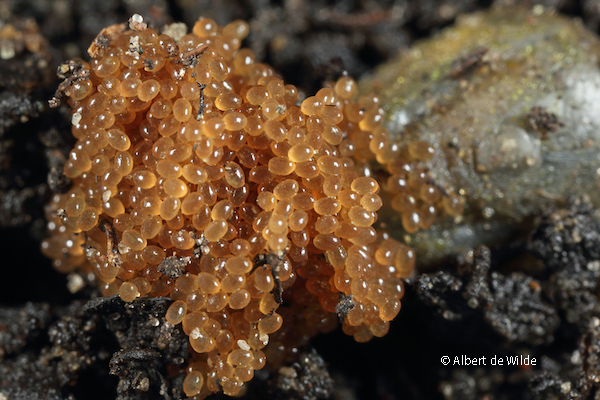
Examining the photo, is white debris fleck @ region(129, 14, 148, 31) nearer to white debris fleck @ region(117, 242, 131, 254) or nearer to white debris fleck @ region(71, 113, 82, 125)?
white debris fleck @ region(71, 113, 82, 125)

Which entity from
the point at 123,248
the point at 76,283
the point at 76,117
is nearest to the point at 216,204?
the point at 123,248

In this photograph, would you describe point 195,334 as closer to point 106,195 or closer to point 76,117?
point 106,195

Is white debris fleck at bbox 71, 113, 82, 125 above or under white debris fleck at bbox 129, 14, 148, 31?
under

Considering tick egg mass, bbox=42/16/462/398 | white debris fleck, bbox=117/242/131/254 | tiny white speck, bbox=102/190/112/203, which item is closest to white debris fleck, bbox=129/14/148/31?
tick egg mass, bbox=42/16/462/398

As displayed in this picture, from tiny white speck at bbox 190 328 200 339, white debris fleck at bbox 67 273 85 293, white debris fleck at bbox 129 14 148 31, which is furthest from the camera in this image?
white debris fleck at bbox 67 273 85 293

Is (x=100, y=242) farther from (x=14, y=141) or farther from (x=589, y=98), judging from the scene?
(x=589, y=98)

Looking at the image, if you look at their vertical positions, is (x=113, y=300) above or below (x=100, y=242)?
below

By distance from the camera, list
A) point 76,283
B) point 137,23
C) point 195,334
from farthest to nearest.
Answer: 1. point 76,283
2. point 137,23
3. point 195,334

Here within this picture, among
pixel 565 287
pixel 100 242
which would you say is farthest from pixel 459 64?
pixel 100 242
